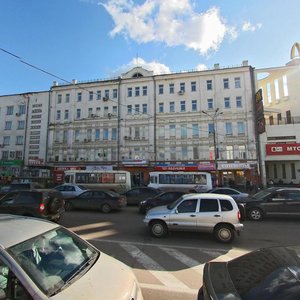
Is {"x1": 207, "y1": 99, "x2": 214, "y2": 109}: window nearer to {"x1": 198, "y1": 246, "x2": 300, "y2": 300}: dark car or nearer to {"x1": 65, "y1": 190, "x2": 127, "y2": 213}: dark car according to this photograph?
{"x1": 65, "y1": 190, "x2": 127, "y2": 213}: dark car

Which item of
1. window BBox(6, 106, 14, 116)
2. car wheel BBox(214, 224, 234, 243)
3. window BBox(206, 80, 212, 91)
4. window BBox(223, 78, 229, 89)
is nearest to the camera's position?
car wheel BBox(214, 224, 234, 243)

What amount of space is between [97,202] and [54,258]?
13.3 metres

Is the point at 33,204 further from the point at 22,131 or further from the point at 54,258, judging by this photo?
the point at 22,131

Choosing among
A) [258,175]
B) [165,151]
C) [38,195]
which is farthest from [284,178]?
[38,195]

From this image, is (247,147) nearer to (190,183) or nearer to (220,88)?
(220,88)

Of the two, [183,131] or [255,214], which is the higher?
[183,131]

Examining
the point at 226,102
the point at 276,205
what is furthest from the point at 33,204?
the point at 226,102

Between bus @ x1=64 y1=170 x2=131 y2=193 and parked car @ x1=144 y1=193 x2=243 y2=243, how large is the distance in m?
18.1

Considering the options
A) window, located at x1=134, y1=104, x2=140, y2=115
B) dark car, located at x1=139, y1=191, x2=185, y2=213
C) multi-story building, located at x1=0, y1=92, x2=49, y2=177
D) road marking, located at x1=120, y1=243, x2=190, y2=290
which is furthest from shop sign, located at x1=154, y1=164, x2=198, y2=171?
road marking, located at x1=120, y1=243, x2=190, y2=290

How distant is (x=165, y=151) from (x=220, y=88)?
1245cm

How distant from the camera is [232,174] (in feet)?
117

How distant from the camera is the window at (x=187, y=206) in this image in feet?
30.4

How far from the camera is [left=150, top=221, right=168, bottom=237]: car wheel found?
30.5 feet

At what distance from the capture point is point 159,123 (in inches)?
1548
